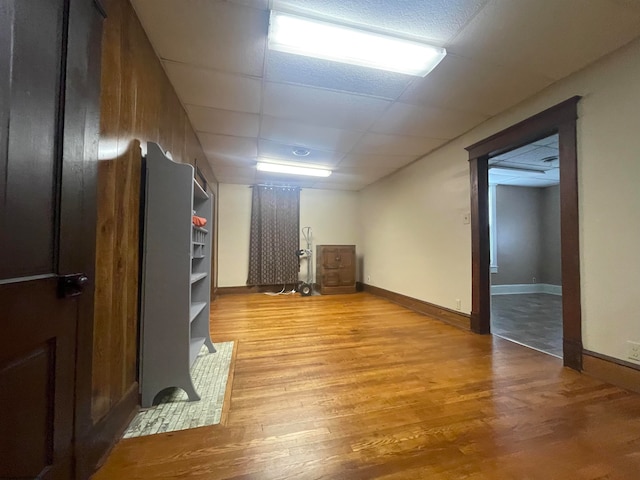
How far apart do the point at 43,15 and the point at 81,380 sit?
3.98 feet

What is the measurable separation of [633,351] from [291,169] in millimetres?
4303

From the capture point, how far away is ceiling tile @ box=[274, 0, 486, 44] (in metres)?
1.45

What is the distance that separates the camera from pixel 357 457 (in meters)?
1.20

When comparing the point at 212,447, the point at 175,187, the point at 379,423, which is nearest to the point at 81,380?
the point at 212,447

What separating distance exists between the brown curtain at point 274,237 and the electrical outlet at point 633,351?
4827mm

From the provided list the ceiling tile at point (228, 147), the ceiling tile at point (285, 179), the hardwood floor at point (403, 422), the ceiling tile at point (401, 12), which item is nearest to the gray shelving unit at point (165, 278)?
the hardwood floor at point (403, 422)

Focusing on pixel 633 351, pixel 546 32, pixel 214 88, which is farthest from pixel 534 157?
pixel 214 88

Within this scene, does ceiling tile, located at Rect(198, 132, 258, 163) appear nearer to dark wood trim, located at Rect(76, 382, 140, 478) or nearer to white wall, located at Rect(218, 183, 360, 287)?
white wall, located at Rect(218, 183, 360, 287)

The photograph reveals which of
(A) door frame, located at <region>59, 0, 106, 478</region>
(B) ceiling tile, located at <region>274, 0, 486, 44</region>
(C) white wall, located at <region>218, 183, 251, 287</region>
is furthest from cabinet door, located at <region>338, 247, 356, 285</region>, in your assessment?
(A) door frame, located at <region>59, 0, 106, 478</region>

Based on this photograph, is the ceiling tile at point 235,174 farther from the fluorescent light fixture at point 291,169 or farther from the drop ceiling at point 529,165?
the drop ceiling at point 529,165

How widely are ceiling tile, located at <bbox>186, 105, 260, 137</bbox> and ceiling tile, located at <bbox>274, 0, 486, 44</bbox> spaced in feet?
4.47

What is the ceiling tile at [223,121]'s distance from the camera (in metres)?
2.63

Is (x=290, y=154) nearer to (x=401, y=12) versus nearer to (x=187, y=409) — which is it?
(x=401, y=12)

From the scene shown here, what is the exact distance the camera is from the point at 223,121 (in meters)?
2.82
